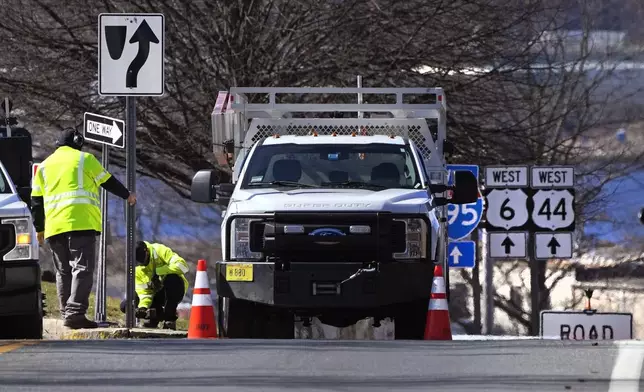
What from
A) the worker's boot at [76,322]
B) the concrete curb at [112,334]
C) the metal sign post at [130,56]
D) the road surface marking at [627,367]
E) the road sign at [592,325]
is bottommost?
the road sign at [592,325]

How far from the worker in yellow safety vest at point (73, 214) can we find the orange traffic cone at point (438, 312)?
3183mm

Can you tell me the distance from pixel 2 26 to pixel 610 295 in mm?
26484

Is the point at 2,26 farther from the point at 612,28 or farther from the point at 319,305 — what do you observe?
the point at 612,28

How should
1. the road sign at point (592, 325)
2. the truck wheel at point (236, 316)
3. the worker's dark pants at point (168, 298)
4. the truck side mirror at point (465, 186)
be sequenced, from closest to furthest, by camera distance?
the truck wheel at point (236, 316), the truck side mirror at point (465, 186), the road sign at point (592, 325), the worker's dark pants at point (168, 298)

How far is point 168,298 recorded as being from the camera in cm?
2025

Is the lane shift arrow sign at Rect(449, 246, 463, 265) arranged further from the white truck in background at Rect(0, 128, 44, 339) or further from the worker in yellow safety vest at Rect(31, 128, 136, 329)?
the white truck in background at Rect(0, 128, 44, 339)

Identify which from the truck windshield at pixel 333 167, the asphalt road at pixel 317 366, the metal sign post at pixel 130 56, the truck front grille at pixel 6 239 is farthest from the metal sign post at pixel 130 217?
the asphalt road at pixel 317 366

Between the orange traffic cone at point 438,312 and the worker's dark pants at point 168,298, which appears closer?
the orange traffic cone at point 438,312

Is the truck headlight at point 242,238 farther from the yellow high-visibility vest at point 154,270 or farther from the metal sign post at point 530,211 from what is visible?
the metal sign post at point 530,211

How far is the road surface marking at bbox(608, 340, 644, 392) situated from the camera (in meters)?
9.54

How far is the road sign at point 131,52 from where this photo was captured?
15.8m

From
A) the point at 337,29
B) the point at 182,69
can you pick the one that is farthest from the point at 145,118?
the point at 337,29

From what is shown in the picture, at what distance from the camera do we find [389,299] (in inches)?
550

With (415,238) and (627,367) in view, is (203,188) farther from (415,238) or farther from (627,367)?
(627,367)
